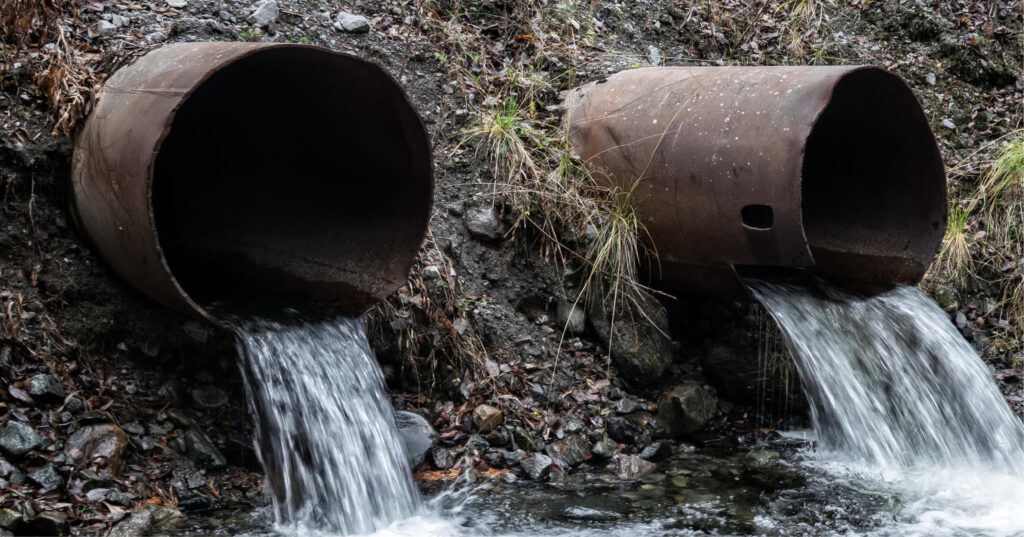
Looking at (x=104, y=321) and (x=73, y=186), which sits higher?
(x=73, y=186)

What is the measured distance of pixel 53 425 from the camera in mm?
3141

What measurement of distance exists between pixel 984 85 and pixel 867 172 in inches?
107

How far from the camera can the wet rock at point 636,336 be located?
437cm

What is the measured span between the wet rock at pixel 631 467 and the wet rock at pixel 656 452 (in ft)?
0.27

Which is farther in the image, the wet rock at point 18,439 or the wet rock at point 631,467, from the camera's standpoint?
the wet rock at point 631,467

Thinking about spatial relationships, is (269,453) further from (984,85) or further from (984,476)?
(984,85)

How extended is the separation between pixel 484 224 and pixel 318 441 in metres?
1.56

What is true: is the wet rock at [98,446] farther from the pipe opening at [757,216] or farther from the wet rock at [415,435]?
the pipe opening at [757,216]

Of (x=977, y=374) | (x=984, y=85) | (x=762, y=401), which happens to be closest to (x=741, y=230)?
(x=762, y=401)

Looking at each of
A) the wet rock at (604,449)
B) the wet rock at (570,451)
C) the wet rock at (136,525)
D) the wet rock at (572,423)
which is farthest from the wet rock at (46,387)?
the wet rock at (604,449)

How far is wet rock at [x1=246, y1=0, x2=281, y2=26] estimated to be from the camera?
4609 mm

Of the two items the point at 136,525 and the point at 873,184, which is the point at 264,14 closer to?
the point at 136,525

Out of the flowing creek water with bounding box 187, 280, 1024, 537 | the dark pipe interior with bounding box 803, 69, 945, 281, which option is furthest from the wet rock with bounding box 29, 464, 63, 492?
the dark pipe interior with bounding box 803, 69, 945, 281

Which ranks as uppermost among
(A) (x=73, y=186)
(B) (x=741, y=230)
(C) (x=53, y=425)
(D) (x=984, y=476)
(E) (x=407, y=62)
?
(E) (x=407, y=62)
